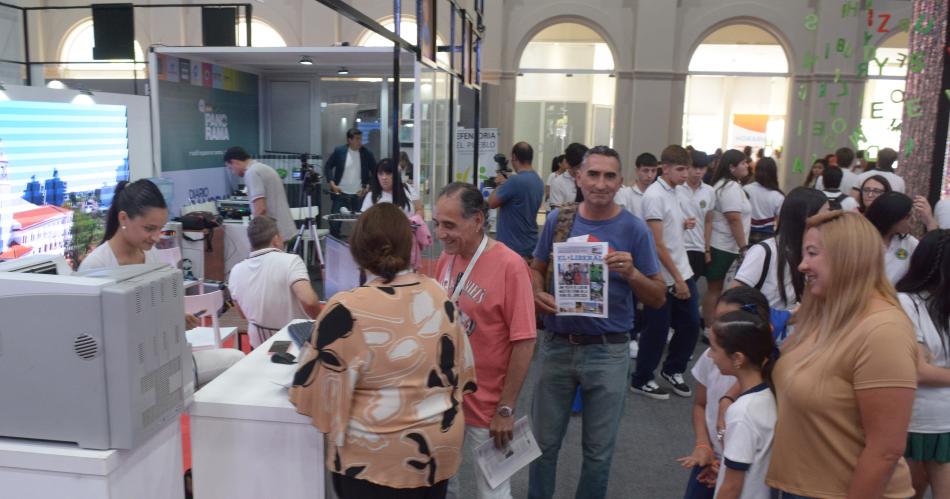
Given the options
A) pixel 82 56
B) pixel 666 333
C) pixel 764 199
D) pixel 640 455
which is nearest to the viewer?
pixel 640 455

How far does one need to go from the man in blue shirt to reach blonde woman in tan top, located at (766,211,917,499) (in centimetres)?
353

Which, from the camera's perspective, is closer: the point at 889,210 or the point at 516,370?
the point at 516,370

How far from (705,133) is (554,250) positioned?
473 inches

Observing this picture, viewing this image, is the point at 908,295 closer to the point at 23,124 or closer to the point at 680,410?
the point at 680,410

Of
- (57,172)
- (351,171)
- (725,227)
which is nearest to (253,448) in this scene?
(725,227)

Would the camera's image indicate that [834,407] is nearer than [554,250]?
Yes

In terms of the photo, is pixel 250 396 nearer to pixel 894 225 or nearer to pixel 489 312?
pixel 489 312

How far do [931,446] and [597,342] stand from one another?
3.64ft

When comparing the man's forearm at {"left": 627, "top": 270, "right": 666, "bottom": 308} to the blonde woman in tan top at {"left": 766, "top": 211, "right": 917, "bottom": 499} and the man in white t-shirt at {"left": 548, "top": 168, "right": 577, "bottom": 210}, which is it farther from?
the man in white t-shirt at {"left": 548, "top": 168, "right": 577, "bottom": 210}

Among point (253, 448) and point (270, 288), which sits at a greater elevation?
point (270, 288)

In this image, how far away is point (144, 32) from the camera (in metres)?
13.4

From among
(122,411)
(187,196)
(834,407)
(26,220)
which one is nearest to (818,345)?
(834,407)

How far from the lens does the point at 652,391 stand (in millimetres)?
4512

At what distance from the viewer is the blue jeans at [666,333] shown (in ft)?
14.4
